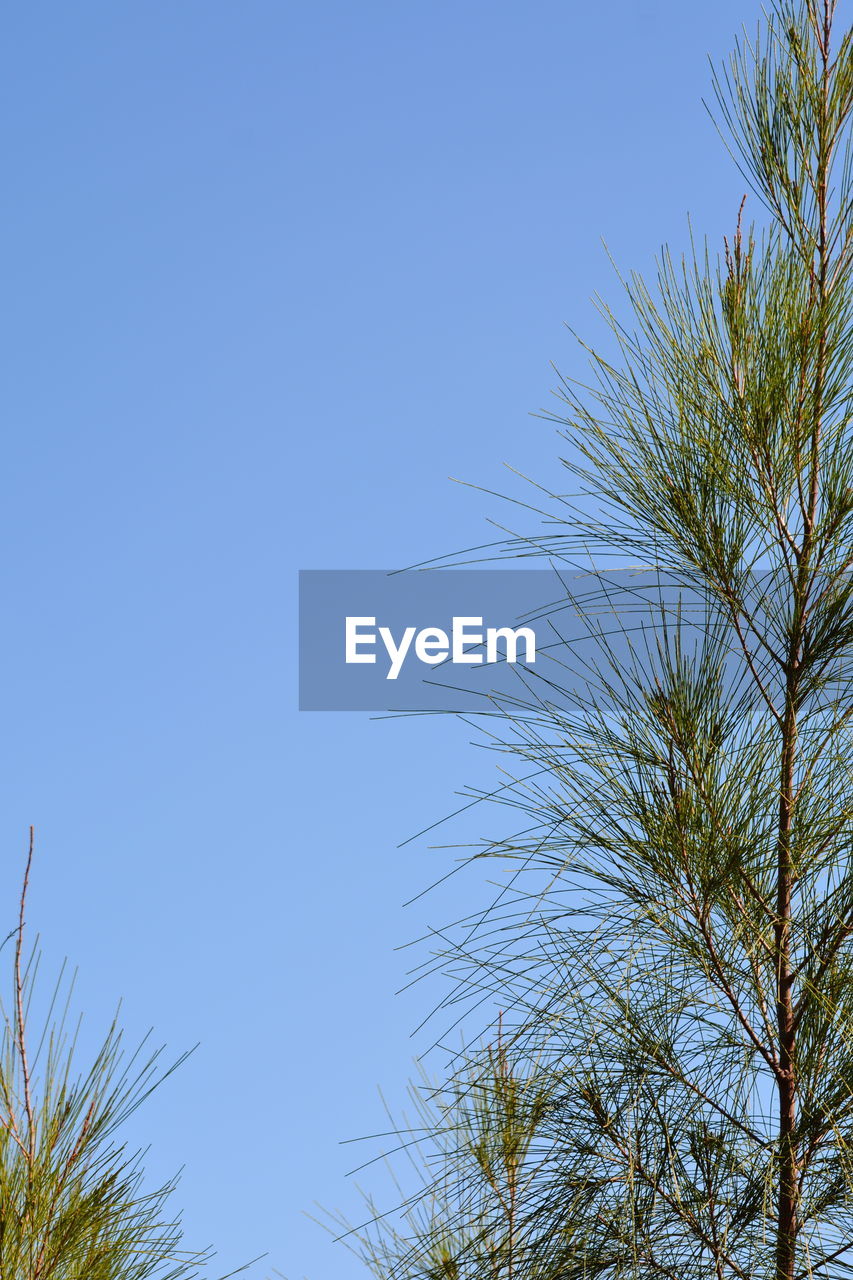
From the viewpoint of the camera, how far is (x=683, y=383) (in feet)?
6.18

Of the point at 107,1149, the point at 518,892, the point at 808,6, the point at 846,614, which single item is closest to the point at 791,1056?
the point at 518,892

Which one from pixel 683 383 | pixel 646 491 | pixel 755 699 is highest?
pixel 683 383

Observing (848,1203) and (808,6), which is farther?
(808,6)

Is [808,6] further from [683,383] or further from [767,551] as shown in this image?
[767,551]

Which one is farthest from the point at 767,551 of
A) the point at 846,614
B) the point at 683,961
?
the point at 683,961

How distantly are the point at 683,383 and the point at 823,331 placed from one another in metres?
0.20

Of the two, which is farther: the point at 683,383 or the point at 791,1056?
the point at 683,383

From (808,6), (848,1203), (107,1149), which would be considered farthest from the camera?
(808,6)

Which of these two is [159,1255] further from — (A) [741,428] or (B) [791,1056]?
(A) [741,428]

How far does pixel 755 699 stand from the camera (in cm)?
182

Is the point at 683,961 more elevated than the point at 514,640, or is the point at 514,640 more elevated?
the point at 514,640

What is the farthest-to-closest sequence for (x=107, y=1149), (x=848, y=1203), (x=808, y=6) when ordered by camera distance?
(x=808, y=6) < (x=107, y=1149) < (x=848, y=1203)

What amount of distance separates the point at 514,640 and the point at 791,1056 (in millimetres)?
652

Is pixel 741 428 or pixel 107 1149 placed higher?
pixel 741 428
